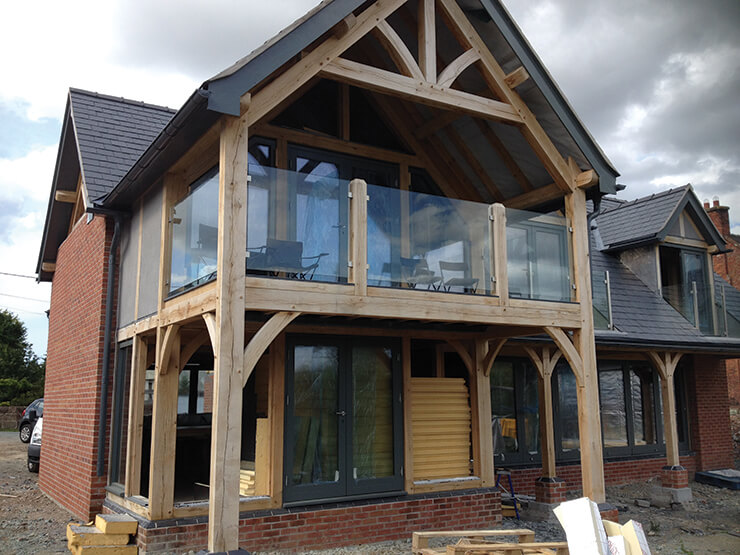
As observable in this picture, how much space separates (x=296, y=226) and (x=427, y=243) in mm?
1552

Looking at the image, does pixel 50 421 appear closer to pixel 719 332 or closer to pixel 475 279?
pixel 475 279

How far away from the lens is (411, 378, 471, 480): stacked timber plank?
29.8ft

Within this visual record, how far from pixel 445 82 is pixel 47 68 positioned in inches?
544

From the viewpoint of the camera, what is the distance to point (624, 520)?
33.7 feet

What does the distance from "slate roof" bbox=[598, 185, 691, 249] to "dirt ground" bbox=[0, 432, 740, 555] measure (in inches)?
210

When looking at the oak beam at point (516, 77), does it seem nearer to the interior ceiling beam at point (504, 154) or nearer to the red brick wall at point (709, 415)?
the interior ceiling beam at point (504, 154)

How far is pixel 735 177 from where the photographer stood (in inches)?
1303

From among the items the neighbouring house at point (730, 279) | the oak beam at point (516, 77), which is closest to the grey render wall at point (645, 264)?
the neighbouring house at point (730, 279)

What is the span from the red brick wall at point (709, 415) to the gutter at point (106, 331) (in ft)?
40.3

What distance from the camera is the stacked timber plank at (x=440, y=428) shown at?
908 centimetres

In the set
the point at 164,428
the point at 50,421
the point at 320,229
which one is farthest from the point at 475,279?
the point at 50,421

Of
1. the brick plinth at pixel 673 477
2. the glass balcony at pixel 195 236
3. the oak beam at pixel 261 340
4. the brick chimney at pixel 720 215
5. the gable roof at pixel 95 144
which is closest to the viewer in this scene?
the oak beam at pixel 261 340

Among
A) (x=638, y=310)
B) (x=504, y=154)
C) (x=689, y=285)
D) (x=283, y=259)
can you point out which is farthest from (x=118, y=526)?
(x=689, y=285)

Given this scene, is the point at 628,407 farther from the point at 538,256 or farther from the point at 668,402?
the point at 538,256
